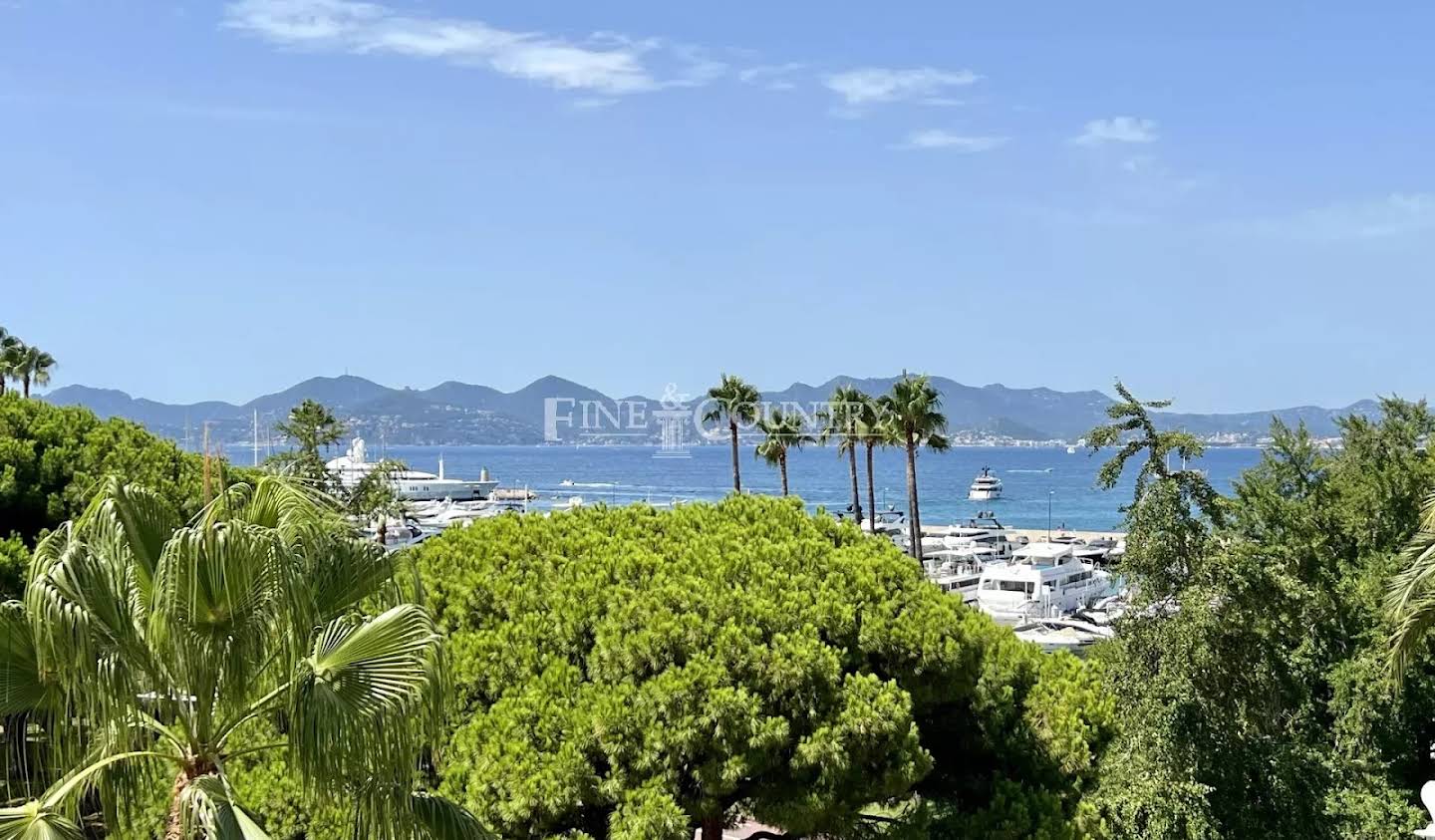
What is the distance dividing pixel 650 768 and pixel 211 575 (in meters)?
6.24

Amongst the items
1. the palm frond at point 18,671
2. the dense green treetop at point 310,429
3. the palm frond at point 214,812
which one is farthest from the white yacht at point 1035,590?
the palm frond at point 18,671

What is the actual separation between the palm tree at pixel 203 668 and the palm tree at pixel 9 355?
39490 millimetres

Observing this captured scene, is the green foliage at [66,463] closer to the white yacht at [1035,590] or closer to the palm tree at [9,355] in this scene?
the palm tree at [9,355]

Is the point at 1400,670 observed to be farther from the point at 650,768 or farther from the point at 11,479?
the point at 11,479

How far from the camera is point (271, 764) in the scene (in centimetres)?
1191

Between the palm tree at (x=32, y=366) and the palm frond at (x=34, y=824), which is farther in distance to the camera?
the palm tree at (x=32, y=366)

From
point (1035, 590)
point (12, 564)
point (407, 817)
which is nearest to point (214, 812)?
point (407, 817)

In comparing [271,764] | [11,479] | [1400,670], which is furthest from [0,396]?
[1400,670]

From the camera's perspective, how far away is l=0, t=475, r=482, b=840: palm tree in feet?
19.8

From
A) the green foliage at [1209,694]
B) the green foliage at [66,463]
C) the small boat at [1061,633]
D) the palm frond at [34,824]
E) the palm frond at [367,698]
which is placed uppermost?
the green foliage at [66,463]

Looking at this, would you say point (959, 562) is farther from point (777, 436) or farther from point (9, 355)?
point (9, 355)

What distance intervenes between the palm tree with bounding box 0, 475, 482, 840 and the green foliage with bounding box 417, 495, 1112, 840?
4.89 meters

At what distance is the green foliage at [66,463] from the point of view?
1545 centimetres

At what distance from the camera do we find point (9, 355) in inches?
1704
